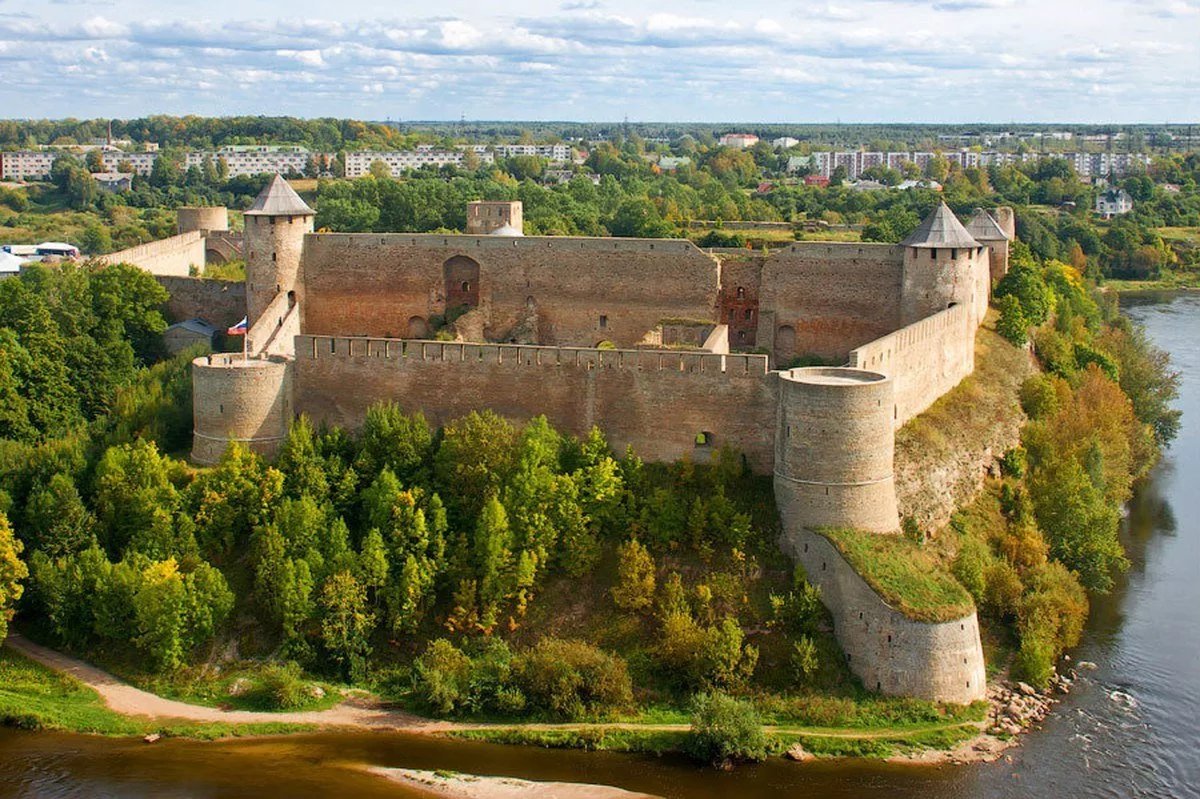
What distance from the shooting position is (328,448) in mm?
22938

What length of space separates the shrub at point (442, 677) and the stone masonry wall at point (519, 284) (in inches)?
363

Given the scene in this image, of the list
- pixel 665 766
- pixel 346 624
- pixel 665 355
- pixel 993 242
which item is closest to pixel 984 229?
pixel 993 242

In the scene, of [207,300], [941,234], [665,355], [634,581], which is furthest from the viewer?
[207,300]

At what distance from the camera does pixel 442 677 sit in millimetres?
19609

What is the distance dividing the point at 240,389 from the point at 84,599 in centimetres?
404

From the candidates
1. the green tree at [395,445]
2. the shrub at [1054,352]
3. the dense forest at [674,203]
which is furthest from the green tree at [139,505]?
the shrub at [1054,352]

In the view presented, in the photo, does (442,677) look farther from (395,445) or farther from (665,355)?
(665,355)

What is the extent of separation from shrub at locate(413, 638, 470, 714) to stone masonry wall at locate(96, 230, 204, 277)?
46.3 ft

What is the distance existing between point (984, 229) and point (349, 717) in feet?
67.5

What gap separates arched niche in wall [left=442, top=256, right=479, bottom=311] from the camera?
28594mm

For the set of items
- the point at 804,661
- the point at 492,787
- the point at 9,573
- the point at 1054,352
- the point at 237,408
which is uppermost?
the point at 1054,352

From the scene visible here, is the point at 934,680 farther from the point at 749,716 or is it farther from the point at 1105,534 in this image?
the point at 1105,534

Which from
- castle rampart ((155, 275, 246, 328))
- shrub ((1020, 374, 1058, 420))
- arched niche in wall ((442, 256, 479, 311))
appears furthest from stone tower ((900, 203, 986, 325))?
castle rampart ((155, 275, 246, 328))

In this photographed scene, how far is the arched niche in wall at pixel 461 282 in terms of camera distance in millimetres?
28594
